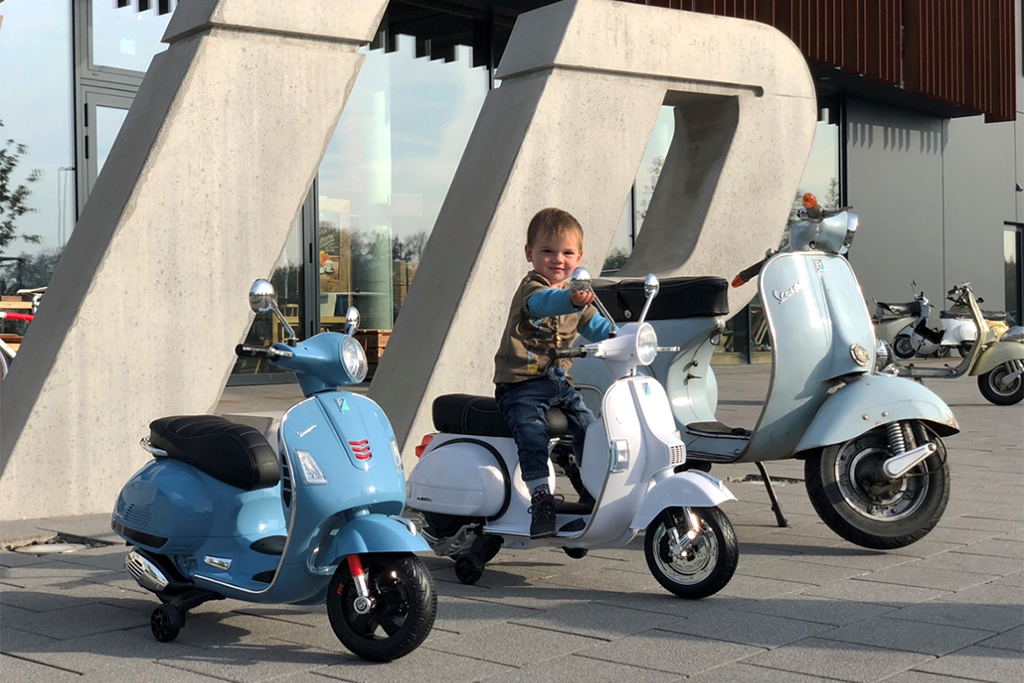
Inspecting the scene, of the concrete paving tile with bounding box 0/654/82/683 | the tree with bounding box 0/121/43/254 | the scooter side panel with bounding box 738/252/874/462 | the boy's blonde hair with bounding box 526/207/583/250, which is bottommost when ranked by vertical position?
the concrete paving tile with bounding box 0/654/82/683

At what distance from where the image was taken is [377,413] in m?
3.60

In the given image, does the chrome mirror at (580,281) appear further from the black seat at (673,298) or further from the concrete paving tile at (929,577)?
the black seat at (673,298)

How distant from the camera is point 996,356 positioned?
38.6ft

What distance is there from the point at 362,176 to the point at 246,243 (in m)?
7.46

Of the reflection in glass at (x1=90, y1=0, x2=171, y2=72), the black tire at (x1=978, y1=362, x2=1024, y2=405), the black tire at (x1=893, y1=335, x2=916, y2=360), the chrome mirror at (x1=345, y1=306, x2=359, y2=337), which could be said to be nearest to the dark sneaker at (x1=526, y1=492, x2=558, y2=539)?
the chrome mirror at (x1=345, y1=306, x2=359, y2=337)

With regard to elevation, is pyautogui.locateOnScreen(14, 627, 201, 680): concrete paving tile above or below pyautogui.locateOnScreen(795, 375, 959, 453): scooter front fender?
below

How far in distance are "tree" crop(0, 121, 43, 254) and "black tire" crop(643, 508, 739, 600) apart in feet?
28.0

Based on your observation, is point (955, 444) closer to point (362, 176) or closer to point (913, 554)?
point (913, 554)

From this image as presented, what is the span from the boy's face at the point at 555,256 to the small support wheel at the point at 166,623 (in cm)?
175

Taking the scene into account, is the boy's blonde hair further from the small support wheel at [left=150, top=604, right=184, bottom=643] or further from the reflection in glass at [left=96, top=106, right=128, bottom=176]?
the reflection in glass at [left=96, top=106, right=128, bottom=176]

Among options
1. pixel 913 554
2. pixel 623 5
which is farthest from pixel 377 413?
pixel 623 5

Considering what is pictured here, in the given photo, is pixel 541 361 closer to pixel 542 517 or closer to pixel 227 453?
pixel 542 517

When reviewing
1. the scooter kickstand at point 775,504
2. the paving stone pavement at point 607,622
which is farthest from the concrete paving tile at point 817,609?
the scooter kickstand at point 775,504

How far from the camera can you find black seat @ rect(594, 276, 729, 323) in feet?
18.0
